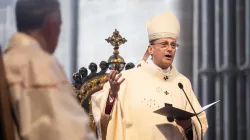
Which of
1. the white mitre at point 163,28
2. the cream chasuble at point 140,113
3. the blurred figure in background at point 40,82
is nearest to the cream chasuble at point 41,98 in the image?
the blurred figure in background at point 40,82

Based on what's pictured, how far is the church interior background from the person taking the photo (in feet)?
17.0

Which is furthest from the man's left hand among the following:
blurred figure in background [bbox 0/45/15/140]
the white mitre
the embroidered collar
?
blurred figure in background [bbox 0/45/15/140]

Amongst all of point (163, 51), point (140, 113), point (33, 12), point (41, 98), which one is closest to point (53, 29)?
point (33, 12)

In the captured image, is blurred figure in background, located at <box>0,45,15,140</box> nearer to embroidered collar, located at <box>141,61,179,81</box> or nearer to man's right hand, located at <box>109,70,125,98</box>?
man's right hand, located at <box>109,70,125,98</box>

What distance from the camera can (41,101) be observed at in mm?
1804

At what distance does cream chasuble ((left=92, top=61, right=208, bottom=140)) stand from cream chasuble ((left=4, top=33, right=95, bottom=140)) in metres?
1.77

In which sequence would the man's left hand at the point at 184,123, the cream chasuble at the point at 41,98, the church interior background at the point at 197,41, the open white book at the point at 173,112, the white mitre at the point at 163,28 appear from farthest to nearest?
the church interior background at the point at 197,41 → the white mitre at the point at 163,28 → the man's left hand at the point at 184,123 → the open white book at the point at 173,112 → the cream chasuble at the point at 41,98

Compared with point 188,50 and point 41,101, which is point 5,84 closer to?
point 41,101

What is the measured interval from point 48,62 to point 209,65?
359cm

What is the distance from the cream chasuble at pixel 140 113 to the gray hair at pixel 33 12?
1.75 m

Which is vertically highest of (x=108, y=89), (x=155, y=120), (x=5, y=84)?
(x=5, y=84)

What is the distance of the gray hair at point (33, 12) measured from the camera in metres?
1.89

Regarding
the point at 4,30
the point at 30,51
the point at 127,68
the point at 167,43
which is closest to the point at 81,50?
the point at 4,30

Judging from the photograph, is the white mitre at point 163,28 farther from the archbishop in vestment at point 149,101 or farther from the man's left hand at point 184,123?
the man's left hand at point 184,123
